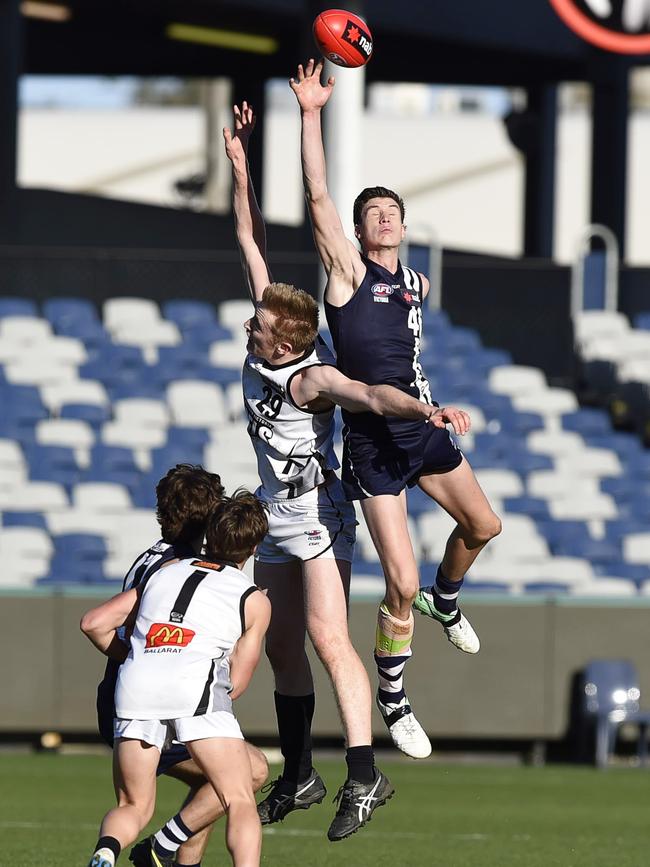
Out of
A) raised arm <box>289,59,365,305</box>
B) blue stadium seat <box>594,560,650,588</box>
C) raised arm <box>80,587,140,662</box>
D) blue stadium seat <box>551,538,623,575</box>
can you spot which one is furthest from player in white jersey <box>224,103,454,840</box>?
blue stadium seat <box>551,538,623,575</box>

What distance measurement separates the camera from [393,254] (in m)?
7.41

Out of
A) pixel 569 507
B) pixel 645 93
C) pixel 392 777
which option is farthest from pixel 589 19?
pixel 645 93

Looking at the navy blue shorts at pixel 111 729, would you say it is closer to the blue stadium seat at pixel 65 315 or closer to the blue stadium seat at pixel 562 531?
the blue stadium seat at pixel 562 531

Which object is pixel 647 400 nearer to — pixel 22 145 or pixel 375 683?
pixel 375 683

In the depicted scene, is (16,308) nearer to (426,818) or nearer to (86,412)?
(86,412)

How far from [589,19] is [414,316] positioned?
10544 mm

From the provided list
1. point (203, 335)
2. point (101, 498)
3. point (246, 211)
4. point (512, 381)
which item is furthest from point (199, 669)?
point (512, 381)

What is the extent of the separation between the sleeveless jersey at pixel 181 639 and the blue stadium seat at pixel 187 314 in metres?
11.7

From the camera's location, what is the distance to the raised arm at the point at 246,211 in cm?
752

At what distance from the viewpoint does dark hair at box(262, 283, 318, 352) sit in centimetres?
705

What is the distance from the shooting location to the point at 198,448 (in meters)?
16.1

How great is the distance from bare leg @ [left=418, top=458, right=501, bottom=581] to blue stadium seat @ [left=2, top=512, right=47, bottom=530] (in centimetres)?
766

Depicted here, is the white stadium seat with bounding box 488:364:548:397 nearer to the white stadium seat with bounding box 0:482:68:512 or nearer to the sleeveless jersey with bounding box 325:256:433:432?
the white stadium seat with bounding box 0:482:68:512

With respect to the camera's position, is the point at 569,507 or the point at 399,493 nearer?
the point at 399,493
